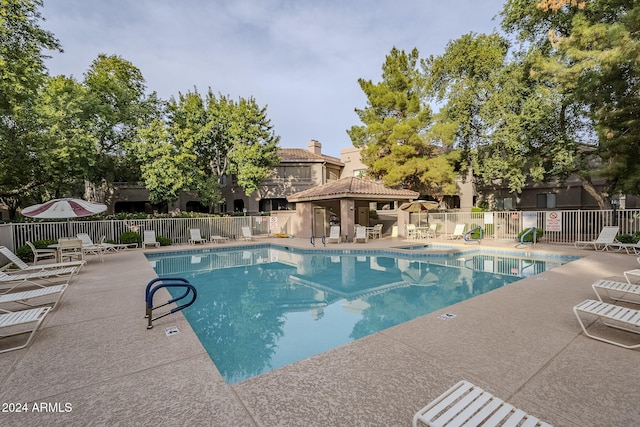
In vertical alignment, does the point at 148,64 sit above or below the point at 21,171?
above

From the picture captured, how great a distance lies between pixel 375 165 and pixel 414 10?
1029cm

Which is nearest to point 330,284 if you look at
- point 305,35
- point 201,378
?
point 201,378

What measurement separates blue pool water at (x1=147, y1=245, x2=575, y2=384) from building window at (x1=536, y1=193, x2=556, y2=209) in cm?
1713

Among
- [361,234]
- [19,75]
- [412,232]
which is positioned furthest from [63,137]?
[412,232]

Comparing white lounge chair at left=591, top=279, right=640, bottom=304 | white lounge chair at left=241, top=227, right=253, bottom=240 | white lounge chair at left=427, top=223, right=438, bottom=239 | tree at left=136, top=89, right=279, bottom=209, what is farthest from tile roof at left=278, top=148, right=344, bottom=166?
white lounge chair at left=591, top=279, right=640, bottom=304

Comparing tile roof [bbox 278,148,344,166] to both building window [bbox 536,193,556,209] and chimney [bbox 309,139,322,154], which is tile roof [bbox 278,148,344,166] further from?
building window [bbox 536,193,556,209]

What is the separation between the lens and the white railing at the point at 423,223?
13961 mm

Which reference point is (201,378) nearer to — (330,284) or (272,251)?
(330,284)

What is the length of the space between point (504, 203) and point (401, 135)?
44.9 ft

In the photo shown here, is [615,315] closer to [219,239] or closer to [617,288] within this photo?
[617,288]

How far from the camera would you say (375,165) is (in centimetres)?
2261

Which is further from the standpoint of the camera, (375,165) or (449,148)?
(449,148)

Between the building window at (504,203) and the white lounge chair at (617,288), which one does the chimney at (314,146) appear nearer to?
the building window at (504,203)

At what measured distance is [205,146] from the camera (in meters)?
24.2
